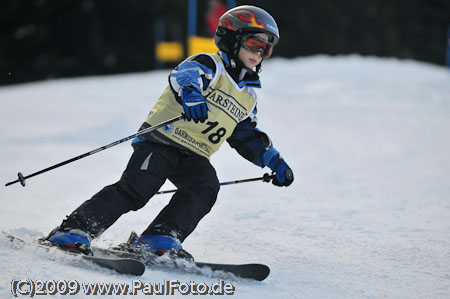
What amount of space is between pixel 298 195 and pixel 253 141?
1783 millimetres

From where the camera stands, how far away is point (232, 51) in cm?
343

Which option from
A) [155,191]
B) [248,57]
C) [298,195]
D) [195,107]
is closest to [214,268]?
[155,191]

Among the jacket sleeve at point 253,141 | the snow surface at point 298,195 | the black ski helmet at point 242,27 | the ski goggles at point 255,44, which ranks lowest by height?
the snow surface at point 298,195

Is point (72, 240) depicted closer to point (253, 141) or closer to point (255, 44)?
point (253, 141)

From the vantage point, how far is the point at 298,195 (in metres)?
5.36

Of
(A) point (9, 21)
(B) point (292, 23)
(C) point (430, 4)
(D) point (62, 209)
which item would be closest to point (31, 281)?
(D) point (62, 209)

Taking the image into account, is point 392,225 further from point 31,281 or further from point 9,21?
point 9,21

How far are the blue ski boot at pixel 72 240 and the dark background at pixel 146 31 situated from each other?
2252cm

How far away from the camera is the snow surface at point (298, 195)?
294cm

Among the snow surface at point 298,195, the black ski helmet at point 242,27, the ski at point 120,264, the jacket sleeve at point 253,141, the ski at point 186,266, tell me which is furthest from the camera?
the jacket sleeve at point 253,141

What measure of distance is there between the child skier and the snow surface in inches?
12.7

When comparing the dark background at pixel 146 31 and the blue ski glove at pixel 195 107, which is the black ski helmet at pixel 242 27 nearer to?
the blue ski glove at pixel 195 107

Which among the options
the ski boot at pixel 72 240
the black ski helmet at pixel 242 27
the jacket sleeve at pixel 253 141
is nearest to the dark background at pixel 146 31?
the jacket sleeve at pixel 253 141

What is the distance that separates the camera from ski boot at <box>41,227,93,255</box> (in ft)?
9.49
